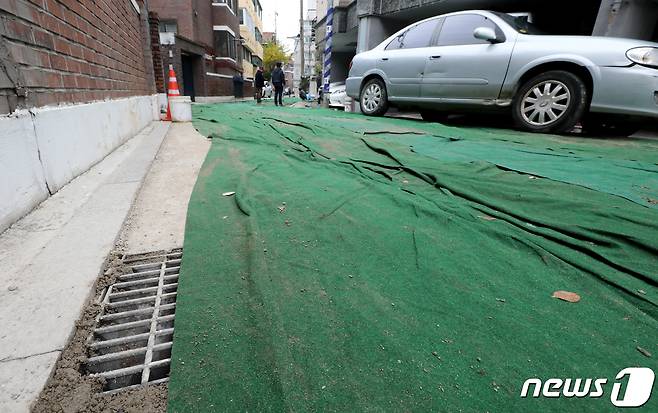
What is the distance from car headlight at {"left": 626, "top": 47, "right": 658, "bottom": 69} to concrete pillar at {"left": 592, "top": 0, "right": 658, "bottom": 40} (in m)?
1.62

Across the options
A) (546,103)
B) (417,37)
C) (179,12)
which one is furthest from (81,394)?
(179,12)

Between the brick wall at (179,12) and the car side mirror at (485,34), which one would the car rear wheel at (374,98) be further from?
the brick wall at (179,12)

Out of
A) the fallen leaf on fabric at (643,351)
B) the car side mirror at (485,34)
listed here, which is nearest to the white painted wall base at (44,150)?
the fallen leaf on fabric at (643,351)

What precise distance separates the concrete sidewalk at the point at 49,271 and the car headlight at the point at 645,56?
17.0 feet

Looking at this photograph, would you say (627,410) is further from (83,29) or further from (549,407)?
(83,29)

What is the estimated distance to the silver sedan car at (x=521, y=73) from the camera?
12.5 ft

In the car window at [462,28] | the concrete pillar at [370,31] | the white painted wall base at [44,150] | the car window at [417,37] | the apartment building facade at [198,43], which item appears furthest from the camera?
the apartment building facade at [198,43]

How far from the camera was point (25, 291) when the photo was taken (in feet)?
3.64

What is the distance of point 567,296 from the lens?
3.84 feet

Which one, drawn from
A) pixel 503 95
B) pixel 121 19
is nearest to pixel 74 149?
pixel 121 19

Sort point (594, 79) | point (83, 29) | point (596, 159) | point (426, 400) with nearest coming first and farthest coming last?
point (426, 400)
point (83, 29)
point (596, 159)
point (594, 79)

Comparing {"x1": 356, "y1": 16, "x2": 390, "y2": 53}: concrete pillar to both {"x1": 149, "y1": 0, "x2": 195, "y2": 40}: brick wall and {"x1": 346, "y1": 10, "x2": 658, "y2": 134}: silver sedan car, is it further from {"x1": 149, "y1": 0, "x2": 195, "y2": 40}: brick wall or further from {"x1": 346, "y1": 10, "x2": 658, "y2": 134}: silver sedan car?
{"x1": 149, "y1": 0, "x2": 195, "y2": 40}: brick wall

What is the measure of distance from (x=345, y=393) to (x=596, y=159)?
134 inches

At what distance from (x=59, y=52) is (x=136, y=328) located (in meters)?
2.15
